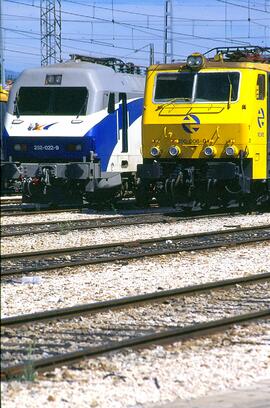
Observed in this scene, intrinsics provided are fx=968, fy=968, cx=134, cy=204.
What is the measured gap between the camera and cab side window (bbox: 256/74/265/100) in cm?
1911

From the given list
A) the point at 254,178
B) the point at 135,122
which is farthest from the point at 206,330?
the point at 135,122

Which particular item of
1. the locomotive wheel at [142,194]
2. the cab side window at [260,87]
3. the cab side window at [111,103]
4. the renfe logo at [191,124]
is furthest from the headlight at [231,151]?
the cab side window at [111,103]

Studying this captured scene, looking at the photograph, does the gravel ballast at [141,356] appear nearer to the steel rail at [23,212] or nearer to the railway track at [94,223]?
the railway track at [94,223]

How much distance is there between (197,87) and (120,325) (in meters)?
11.4

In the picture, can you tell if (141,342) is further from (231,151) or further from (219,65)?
(219,65)

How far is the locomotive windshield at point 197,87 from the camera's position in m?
19.0

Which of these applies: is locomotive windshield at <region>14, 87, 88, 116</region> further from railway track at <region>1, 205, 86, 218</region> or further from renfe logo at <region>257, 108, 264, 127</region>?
renfe logo at <region>257, 108, 264, 127</region>

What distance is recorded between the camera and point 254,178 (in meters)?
19.1

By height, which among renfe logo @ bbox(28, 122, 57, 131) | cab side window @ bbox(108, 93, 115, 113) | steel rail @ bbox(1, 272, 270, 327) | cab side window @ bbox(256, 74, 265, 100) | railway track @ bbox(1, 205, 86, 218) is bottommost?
railway track @ bbox(1, 205, 86, 218)

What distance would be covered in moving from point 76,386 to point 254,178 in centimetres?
1307

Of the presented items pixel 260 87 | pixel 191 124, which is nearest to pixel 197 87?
pixel 191 124

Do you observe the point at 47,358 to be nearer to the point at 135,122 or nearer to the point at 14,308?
the point at 14,308

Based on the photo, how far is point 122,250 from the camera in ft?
46.1

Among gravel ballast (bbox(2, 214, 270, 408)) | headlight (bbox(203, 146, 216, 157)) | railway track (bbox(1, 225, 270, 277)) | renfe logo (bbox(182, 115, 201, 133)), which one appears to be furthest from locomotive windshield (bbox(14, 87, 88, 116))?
gravel ballast (bbox(2, 214, 270, 408))
